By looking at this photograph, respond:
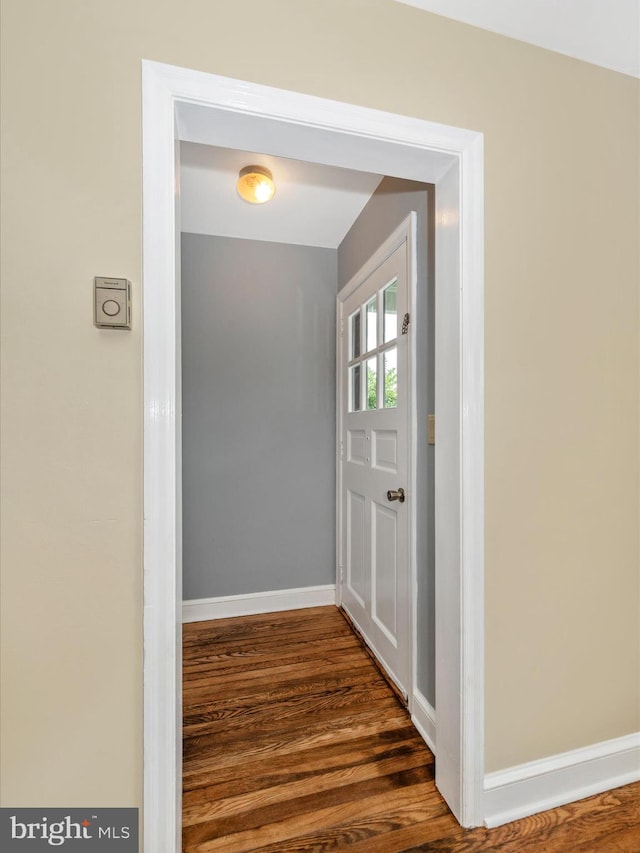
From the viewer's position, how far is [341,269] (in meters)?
2.63

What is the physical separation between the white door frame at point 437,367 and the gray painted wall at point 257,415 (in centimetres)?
145

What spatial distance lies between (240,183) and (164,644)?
1956mm

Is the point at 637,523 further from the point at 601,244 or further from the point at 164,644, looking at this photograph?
the point at 164,644

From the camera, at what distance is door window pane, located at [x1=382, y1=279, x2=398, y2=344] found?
1.81 meters

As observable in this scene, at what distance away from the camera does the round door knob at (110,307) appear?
911 millimetres

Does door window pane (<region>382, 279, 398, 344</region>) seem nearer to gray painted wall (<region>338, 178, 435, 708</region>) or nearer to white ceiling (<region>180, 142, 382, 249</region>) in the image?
gray painted wall (<region>338, 178, 435, 708</region>)

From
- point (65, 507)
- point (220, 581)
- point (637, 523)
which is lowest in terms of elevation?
point (220, 581)

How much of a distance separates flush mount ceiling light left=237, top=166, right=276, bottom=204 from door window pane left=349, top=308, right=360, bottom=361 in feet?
2.56

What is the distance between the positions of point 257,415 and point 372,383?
86cm

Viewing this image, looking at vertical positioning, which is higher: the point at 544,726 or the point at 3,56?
the point at 3,56

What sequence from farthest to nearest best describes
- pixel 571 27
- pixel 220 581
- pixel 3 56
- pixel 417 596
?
pixel 220 581 → pixel 417 596 → pixel 571 27 → pixel 3 56

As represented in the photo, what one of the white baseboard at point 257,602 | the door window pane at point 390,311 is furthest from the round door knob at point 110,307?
the white baseboard at point 257,602

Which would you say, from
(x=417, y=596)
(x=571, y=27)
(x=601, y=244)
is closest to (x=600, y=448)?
(x=601, y=244)

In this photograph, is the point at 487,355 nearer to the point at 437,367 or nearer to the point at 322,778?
the point at 437,367
